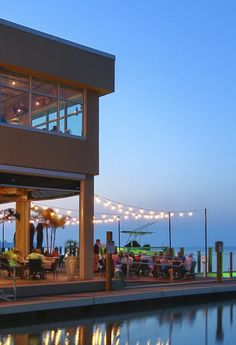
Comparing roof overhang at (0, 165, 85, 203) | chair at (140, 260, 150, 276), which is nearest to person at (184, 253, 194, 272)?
chair at (140, 260, 150, 276)

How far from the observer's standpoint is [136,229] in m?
34.1

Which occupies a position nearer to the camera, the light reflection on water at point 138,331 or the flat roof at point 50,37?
the light reflection on water at point 138,331

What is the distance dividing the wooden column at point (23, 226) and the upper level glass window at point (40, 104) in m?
4.37

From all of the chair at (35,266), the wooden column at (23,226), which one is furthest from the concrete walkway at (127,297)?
the wooden column at (23,226)

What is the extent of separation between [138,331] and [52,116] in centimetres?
813

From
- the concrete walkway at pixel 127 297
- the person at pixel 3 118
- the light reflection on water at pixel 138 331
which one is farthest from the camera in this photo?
the person at pixel 3 118

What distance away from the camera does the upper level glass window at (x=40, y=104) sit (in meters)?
18.7

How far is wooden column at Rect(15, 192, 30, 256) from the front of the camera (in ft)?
76.0

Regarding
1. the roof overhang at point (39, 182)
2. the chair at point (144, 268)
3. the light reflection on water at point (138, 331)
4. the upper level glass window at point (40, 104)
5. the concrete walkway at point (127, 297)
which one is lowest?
the light reflection on water at point (138, 331)

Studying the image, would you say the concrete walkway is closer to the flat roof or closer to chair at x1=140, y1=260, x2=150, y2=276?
chair at x1=140, y1=260, x2=150, y2=276

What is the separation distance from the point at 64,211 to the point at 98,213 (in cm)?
361

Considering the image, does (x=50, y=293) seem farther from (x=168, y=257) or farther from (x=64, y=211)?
(x=64, y=211)

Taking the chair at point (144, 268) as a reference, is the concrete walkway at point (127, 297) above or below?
below

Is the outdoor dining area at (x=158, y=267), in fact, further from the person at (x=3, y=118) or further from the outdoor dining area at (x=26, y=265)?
the person at (x=3, y=118)
